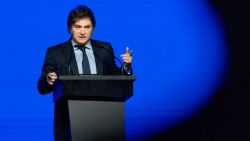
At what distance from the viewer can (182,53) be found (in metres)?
5.16

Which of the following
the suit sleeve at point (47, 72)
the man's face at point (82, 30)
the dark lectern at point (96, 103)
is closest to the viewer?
the dark lectern at point (96, 103)

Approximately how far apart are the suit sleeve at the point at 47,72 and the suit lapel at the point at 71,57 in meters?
0.08

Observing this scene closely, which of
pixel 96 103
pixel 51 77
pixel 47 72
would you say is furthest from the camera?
pixel 47 72

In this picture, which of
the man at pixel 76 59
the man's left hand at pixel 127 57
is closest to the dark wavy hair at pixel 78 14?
the man at pixel 76 59

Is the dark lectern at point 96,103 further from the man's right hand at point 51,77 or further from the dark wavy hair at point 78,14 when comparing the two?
the dark wavy hair at point 78,14

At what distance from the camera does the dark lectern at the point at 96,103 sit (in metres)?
3.23

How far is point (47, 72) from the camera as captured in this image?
3.54 meters

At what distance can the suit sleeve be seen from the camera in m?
3.46

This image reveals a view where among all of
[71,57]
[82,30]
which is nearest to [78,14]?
[82,30]

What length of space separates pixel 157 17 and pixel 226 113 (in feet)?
3.14

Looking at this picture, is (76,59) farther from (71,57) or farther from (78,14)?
(78,14)

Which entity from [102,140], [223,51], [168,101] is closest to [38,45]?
→ [168,101]

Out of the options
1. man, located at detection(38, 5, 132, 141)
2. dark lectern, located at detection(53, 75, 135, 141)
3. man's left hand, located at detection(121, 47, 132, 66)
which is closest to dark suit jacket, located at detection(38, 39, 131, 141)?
man, located at detection(38, 5, 132, 141)

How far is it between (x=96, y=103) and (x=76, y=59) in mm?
363
